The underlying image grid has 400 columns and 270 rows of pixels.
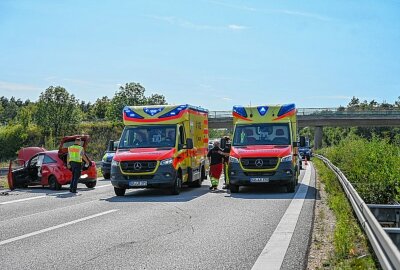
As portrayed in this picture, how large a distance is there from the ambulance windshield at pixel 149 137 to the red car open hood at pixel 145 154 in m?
0.32

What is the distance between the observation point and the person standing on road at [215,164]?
17906 mm

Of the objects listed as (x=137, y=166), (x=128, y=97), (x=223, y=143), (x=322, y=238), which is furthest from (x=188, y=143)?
(x=128, y=97)

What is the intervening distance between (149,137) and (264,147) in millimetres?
3663

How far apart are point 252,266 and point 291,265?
19.4 inches

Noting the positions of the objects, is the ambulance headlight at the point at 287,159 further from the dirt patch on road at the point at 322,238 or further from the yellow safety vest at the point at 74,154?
the yellow safety vest at the point at 74,154

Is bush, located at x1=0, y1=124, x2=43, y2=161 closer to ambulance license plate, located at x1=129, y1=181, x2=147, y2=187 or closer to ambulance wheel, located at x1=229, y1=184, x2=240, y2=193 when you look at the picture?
ambulance license plate, located at x1=129, y1=181, x2=147, y2=187

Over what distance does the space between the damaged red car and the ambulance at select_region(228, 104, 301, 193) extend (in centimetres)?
582

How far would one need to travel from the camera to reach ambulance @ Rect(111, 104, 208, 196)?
51.1 feet

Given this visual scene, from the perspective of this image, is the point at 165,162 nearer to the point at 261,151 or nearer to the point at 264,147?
the point at 261,151

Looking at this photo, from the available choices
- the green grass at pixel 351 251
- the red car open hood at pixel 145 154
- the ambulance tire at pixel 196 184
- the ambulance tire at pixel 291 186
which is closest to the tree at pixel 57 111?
the ambulance tire at pixel 196 184

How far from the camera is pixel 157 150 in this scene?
633 inches

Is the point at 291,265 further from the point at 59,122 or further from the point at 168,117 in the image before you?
the point at 59,122

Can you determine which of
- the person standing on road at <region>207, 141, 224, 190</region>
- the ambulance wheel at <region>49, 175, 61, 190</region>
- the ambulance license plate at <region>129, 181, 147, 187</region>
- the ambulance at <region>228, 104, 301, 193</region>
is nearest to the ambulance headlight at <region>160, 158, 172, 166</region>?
the ambulance license plate at <region>129, 181, 147, 187</region>

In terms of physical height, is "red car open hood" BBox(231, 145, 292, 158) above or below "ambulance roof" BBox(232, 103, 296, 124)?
below
